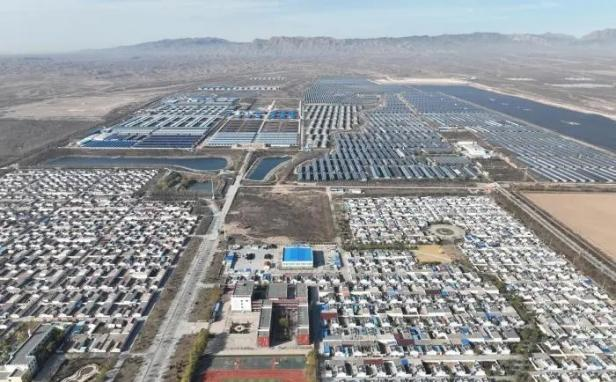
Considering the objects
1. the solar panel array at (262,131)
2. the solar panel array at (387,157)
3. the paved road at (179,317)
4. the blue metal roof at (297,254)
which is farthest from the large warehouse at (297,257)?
the solar panel array at (262,131)

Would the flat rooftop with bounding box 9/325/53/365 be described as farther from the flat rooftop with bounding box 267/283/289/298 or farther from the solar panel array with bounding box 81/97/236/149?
the solar panel array with bounding box 81/97/236/149

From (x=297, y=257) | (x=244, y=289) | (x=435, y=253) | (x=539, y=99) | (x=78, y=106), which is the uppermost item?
(x=78, y=106)

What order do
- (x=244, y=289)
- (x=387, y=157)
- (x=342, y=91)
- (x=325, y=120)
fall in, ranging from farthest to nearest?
(x=342, y=91) → (x=325, y=120) → (x=387, y=157) → (x=244, y=289)

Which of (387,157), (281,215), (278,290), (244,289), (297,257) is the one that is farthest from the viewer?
(387,157)

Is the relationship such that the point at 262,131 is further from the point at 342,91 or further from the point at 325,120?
the point at 342,91

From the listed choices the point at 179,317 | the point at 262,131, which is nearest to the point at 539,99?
the point at 262,131

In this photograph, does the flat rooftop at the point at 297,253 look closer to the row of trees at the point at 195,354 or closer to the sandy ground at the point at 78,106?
the row of trees at the point at 195,354
